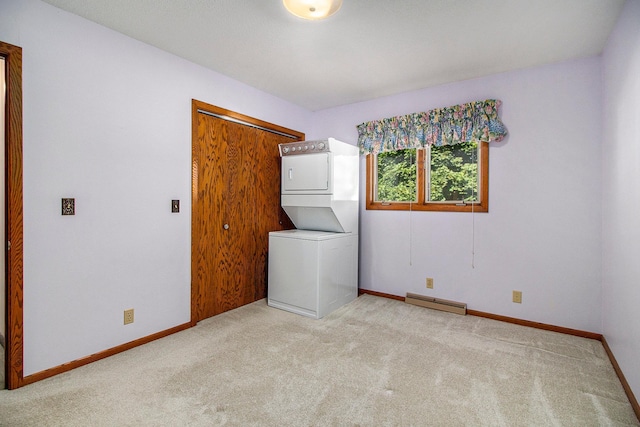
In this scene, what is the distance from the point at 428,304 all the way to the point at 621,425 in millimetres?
1794

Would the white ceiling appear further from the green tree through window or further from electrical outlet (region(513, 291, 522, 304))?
electrical outlet (region(513, 291, 522, 304))

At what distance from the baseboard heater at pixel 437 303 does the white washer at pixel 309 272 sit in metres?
0.69

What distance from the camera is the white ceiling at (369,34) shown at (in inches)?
78.2

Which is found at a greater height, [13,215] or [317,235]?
[13,215]

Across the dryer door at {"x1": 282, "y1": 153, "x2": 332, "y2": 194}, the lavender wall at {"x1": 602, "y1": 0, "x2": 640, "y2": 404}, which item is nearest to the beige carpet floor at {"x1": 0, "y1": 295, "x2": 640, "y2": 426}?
the lavender wall at {"x1": 602, "y1": 0, "x2": 640, "y2": 404}

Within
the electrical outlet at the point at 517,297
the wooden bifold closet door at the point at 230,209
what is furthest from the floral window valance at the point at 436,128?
the electrical outlet at the point at 517,297

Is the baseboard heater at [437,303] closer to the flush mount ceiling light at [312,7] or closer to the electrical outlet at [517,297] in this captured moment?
the electrical outlet at [517,297]

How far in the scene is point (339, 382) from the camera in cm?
197

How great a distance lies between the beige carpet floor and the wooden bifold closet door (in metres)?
0.48

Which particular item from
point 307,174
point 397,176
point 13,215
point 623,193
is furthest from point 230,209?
point 623,193

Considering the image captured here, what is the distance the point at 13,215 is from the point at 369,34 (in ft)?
8.39

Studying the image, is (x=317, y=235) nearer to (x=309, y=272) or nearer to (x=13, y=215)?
(x=309, y=272)

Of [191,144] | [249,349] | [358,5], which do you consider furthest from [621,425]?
[191,144]

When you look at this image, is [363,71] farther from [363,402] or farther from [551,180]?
[363,402]
